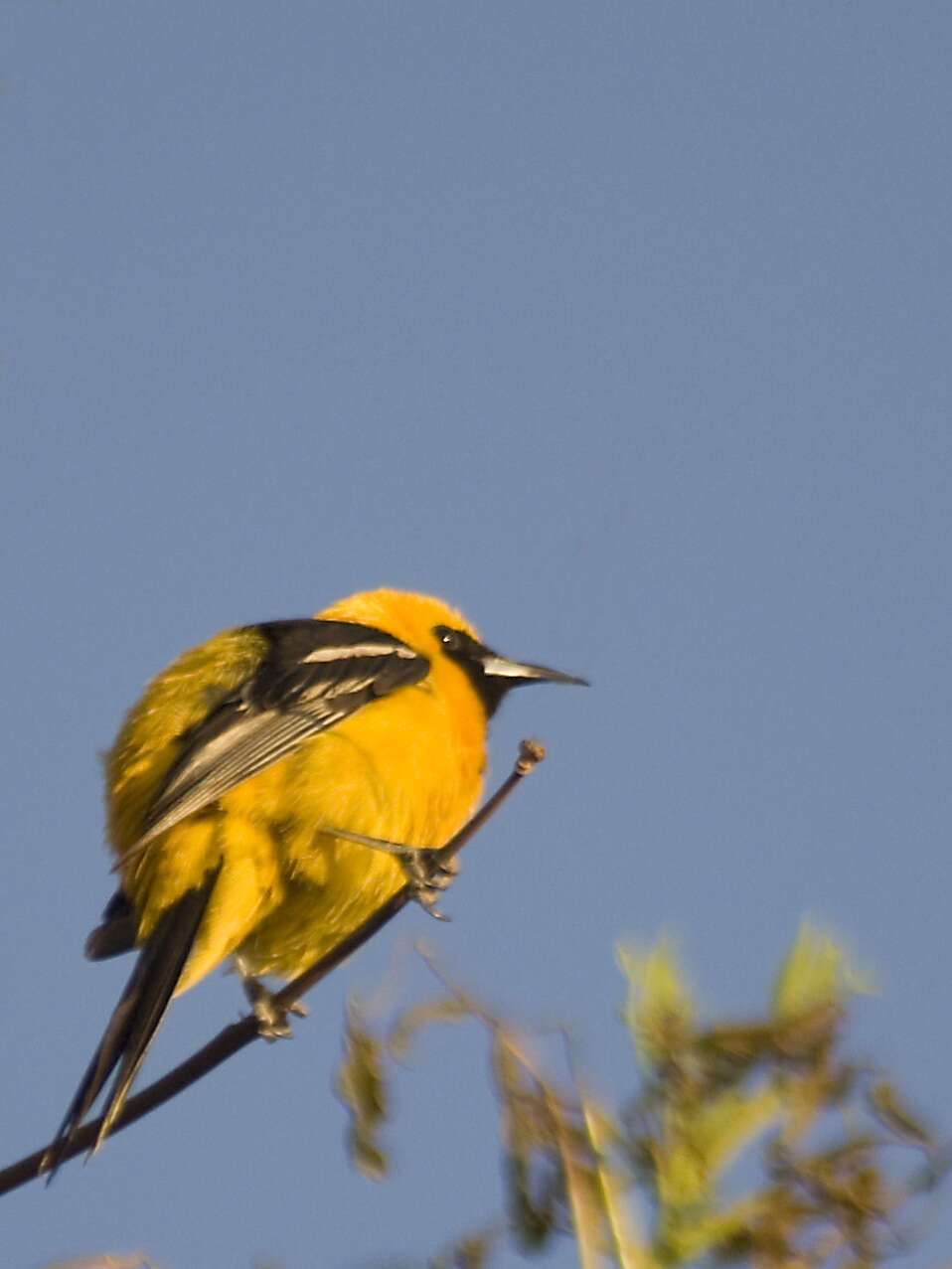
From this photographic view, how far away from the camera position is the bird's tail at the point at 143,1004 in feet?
11.7

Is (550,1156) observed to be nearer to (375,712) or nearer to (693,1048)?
(693,1048)

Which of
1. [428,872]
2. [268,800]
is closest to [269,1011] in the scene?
[428,872]

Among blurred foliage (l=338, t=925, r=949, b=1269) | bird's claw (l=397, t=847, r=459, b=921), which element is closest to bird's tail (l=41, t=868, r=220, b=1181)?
bird's claw (l=397, t=847, r=459, b=921)

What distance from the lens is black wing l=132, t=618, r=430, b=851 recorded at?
435 centimetres

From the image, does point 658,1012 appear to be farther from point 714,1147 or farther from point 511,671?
point 511,671

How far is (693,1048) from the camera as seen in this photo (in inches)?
59.1

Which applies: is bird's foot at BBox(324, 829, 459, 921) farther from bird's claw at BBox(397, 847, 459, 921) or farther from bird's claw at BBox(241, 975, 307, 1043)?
bird's claw at BBox(241, 975, 307, 1043)

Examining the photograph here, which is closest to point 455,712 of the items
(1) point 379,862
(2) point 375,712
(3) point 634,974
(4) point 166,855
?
(2) point 375,712

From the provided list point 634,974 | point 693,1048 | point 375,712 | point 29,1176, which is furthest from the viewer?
point 375,712

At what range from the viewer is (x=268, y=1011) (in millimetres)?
2938

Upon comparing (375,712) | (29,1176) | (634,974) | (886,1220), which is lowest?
(886,1220)

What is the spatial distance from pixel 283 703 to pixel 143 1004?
1089mm

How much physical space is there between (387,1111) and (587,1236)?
26.5 inches

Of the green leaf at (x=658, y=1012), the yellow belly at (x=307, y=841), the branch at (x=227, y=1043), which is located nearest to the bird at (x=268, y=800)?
the yellow belly at (x=307, y=841)
